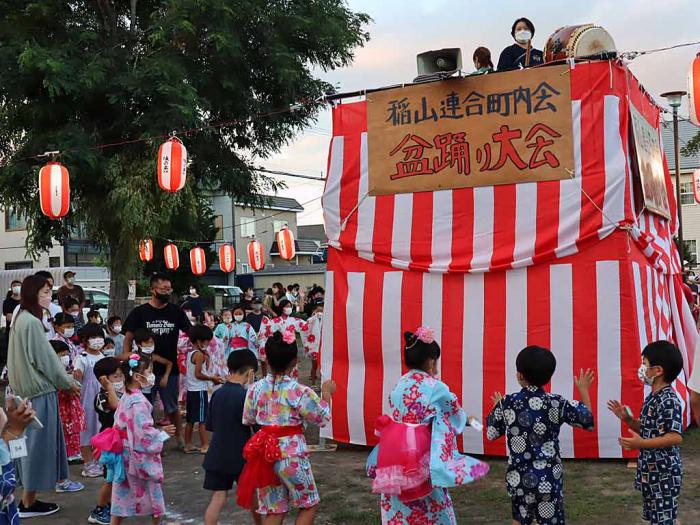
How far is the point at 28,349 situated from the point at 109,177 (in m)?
12.2

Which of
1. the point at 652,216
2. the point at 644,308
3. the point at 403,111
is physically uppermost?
the point at 403,111

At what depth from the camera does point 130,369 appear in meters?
5.31

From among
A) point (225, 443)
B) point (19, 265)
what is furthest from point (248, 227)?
point (225, 443)

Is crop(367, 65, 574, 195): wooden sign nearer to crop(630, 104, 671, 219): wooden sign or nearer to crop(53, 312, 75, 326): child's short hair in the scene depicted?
crop(630, 104, 671, 219): wooden sign

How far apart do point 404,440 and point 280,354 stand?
3.04 feet

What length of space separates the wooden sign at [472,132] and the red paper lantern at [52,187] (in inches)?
315

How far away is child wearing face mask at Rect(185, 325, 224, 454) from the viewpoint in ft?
25.4

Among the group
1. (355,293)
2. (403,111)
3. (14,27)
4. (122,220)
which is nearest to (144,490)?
(355,293)

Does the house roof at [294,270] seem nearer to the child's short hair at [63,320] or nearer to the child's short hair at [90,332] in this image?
the child's short hair at [63,320]

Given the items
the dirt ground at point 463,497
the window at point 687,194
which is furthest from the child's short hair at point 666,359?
the window at point 687,194

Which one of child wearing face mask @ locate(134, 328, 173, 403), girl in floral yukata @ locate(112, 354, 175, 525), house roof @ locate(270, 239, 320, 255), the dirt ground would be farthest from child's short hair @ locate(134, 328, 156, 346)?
house roof @ locate(270, 239, 320, 255)

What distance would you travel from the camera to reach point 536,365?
403 cm

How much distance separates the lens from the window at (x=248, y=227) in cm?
4588

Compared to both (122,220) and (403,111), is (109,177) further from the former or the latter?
(403,111)
